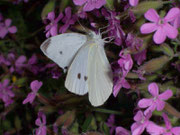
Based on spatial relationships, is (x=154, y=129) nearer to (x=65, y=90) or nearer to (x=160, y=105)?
(x=160, y=105)

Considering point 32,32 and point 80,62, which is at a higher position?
point 80,62

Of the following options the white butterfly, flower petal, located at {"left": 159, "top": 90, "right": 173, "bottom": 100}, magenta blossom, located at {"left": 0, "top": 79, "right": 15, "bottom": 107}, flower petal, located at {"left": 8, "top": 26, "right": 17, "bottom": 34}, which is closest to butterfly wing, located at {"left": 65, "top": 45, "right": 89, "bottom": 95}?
the white butterfly

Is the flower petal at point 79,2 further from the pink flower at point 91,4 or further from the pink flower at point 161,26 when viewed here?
the pink flower at point 161,26

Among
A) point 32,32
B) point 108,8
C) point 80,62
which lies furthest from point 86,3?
point 32,32

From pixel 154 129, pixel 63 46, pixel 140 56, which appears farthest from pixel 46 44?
pixel 154 129

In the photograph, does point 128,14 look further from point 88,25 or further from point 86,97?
point 86,97

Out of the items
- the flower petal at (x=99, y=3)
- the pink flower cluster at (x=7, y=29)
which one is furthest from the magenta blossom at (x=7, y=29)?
the flower petal at (x=99, y=3)

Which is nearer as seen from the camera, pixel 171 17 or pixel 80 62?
pixel 171 17
